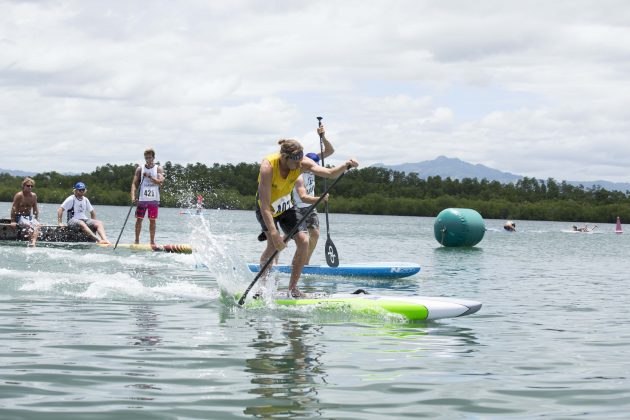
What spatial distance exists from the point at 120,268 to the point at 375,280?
4966 millimetres

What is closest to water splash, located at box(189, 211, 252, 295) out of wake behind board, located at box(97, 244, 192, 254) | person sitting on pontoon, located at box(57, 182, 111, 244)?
wake behind board, located at box(97, 244, 192, 254)

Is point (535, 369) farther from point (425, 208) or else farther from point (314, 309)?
point (425, 208)

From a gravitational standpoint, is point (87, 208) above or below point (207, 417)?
above

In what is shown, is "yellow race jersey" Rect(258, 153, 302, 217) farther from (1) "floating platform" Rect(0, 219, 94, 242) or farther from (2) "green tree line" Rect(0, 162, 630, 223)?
(2) "green tree line" Rect(0, 162, 630, 223)

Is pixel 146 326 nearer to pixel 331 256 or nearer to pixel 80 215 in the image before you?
pixel 331 256

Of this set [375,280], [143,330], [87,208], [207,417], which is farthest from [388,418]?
[87,208]

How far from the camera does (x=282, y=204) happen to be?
35.7ft

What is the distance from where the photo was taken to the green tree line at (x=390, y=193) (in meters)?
112

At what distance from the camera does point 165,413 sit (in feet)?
18.5

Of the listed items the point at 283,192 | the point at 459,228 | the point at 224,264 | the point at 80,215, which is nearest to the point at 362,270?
the point at 224,264

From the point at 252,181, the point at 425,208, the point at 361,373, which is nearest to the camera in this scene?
the point at 361,373

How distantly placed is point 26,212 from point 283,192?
13.4m

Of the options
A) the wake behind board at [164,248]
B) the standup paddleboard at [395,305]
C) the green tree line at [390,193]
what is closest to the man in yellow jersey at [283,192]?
the standup paddleboard at [395,305]

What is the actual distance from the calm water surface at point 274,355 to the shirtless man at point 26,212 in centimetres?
780
